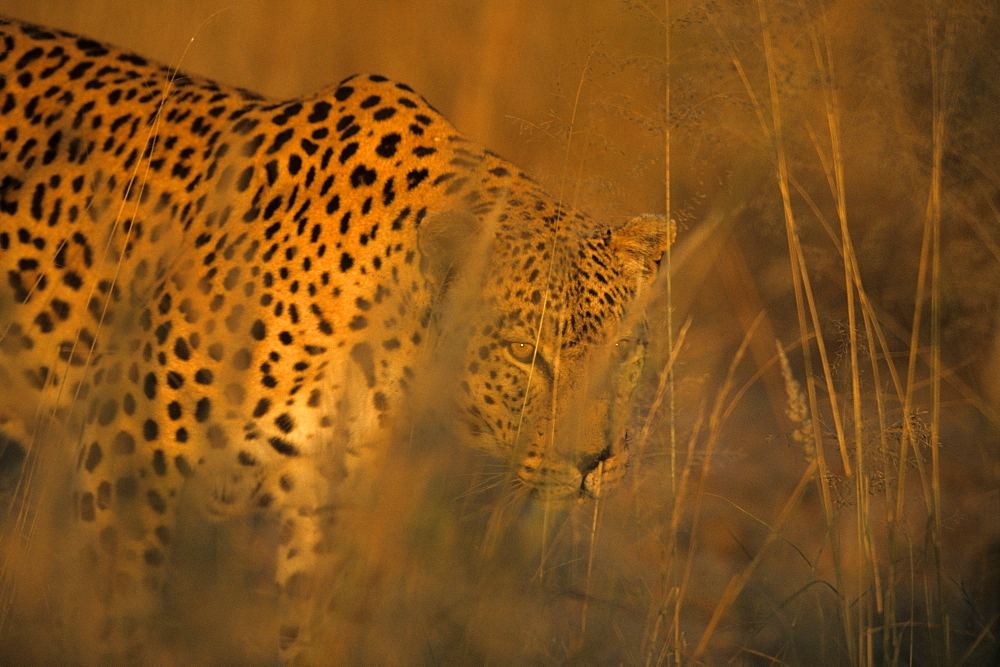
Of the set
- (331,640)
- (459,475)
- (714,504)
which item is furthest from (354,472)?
(714,504)

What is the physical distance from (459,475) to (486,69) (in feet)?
13.6

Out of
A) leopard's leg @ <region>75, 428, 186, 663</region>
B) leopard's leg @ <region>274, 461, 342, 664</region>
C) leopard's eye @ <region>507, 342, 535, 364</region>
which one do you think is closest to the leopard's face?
leopard's eye @ <region>507, 342, 535, 364</region>

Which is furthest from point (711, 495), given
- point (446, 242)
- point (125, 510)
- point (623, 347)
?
point (125, 510)

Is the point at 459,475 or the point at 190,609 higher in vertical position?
the point at 459,475

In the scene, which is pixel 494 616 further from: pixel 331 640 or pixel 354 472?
pixel 354 472

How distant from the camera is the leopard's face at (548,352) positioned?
9.21ft

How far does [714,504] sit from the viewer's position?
461cm

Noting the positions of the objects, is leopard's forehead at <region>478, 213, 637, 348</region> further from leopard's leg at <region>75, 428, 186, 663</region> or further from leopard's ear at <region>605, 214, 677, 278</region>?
leopard's leg at <region>75, 428, 186, 663</region>

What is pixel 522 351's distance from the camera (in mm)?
2926

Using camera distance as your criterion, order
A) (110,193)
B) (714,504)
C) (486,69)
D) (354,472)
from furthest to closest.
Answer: (486,69) → (714,504) → (110,193) → (354,472)

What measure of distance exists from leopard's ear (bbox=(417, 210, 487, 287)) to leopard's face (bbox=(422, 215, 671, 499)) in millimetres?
83

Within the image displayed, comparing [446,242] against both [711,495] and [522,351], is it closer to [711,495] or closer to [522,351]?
[522,351]

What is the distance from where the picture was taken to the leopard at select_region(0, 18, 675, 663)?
282 cm

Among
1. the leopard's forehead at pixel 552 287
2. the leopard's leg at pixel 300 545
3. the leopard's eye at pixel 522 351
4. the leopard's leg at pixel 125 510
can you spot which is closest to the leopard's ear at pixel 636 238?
the leopard's forehead at pixel 552 287
